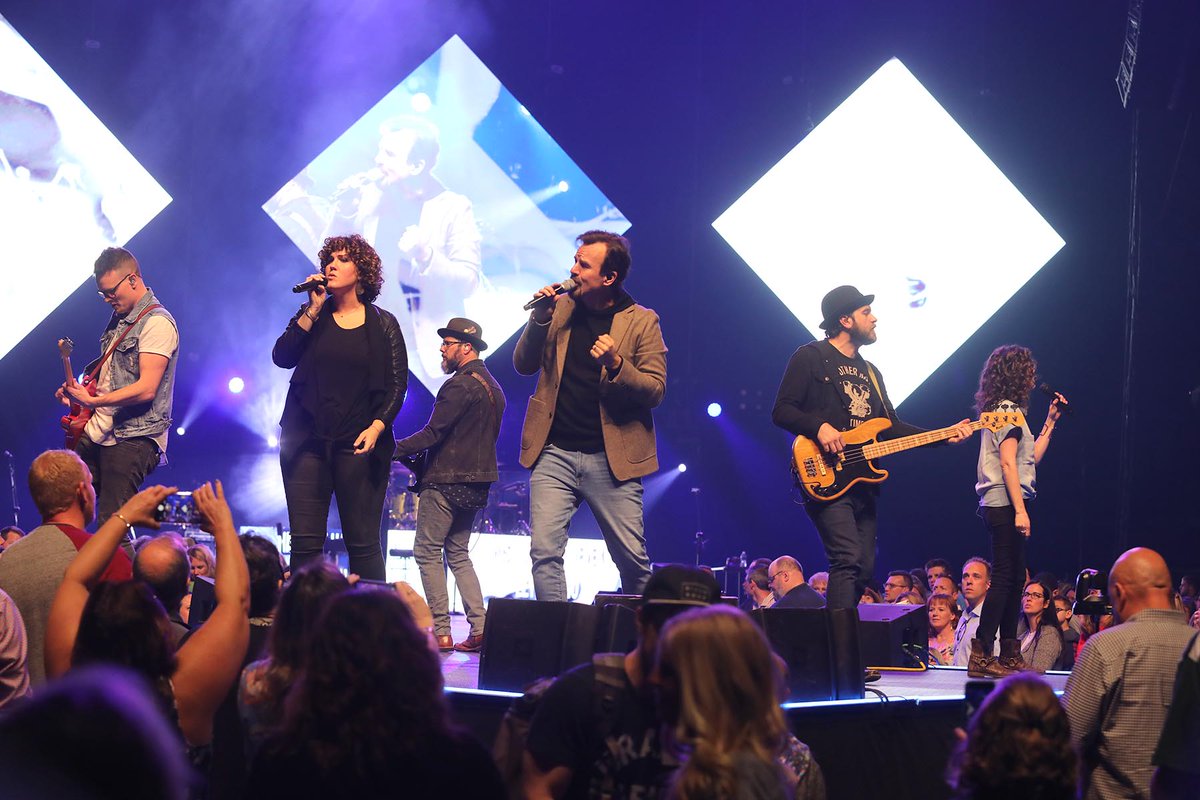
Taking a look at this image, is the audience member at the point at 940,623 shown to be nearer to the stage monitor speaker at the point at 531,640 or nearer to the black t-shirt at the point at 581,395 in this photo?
the black t-shirt at the point at 581,395

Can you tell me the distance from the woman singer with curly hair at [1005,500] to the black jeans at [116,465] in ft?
12.9

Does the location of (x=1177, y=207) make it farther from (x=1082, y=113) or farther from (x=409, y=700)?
(x=409, y=700)

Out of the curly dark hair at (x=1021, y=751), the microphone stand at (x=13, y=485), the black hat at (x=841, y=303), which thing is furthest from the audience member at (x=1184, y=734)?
the microphone stand at (x=13, y=485)

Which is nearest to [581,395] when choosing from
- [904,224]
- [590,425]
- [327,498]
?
[590,425]

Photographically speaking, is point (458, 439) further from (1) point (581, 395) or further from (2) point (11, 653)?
(2) point (11, 653)

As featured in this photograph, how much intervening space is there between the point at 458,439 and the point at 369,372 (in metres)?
1.46

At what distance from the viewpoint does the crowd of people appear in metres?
2.11

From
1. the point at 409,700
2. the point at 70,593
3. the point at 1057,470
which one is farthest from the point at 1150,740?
the point at 1057,470

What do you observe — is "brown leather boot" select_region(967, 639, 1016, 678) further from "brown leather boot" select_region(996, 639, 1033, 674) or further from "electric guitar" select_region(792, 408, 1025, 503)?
"electric guitar" select_region(792, 408, 1025, 503)

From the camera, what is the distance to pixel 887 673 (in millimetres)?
5715

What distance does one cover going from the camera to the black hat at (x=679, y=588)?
9.45 ft

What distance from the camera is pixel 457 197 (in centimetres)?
1173

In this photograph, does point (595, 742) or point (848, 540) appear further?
point (848, 540)

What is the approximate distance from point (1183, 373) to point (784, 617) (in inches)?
289
